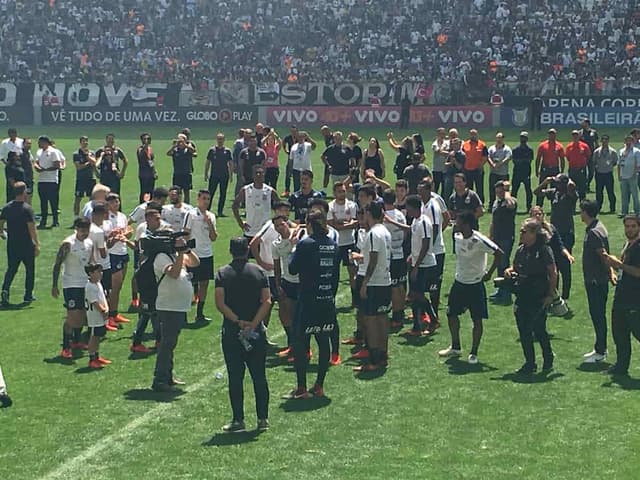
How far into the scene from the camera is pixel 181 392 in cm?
1263

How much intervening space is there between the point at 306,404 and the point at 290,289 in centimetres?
→ 204

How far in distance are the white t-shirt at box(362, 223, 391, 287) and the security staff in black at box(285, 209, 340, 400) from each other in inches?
37.7

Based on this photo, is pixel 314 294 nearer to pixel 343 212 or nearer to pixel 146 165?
pixel 343 212

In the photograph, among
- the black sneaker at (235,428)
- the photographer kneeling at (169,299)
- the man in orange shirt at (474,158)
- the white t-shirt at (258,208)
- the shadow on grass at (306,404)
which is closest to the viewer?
the black sneaker at (235,428)

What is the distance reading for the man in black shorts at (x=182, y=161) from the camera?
25.0 metres

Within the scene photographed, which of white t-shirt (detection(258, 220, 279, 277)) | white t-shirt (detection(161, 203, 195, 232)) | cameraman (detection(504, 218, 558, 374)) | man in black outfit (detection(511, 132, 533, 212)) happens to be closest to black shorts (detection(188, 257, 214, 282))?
white t-shirt (detection(161, 203, 195, 232))

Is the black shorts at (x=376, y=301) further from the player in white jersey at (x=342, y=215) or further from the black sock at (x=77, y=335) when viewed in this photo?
the black sock at (x=77, y=335)

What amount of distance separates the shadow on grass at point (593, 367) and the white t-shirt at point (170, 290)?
15.3ft

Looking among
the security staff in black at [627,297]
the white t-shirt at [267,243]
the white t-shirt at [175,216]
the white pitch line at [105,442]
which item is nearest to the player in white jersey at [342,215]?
the white t-shirt at [267,243]

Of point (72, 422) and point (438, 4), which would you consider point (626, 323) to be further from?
point (438, 4)

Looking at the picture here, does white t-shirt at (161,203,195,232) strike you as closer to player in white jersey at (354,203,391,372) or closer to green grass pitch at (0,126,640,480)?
green grass pitch at (0,126,640,480)

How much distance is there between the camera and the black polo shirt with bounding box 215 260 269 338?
11031 mm

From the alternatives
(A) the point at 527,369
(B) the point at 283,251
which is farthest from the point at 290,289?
(A) the point at 527,369

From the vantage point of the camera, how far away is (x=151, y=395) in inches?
493
